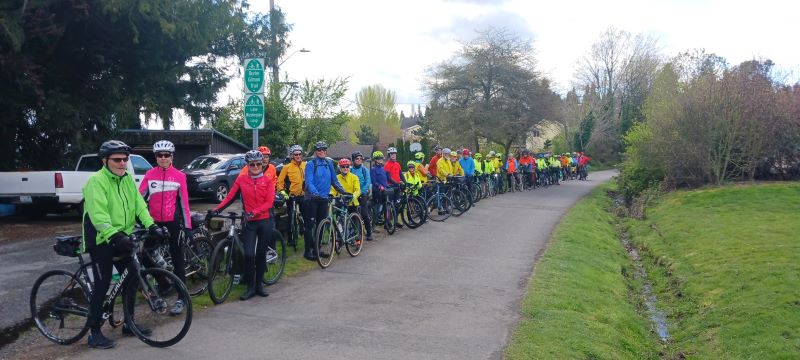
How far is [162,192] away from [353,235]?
15.1ft

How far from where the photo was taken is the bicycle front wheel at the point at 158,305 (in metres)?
6.16

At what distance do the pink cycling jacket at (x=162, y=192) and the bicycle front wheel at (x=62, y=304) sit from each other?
1.30m

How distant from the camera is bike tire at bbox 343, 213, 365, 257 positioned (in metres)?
11.4

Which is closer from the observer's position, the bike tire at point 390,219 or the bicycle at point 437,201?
the bike tire at point 390,219

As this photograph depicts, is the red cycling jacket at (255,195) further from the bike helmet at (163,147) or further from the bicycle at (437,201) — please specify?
the bicycle at (437,201)

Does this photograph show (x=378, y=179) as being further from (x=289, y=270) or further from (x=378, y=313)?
(x=378, y=313)

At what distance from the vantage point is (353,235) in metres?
A: 11.6

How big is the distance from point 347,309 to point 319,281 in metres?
1.64

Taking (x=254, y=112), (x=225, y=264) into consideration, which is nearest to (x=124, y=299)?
(x=225, y=264)

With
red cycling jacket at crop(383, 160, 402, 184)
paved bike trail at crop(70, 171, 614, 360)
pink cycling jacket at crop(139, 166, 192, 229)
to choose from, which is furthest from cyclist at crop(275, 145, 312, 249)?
pink cycling jacket at crop(139, 166, 192, 229)

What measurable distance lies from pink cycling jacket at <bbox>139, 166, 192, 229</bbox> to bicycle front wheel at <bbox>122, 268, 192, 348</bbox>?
1320mm

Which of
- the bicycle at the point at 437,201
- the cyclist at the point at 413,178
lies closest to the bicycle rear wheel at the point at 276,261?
the cyclist at the point at 413,178

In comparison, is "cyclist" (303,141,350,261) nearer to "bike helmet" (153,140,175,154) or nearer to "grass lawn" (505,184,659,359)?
"bike helmet" (153,140,175,154)

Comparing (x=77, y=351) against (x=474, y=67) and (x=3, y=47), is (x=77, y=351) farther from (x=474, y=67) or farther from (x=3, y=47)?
(x=474, y=67)
